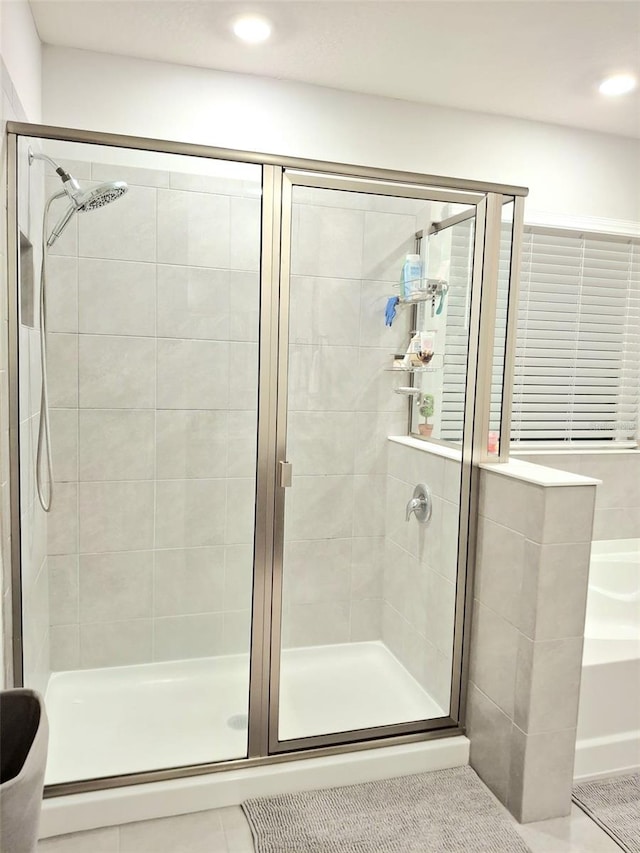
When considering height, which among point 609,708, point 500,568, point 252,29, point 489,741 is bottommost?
point 489,741

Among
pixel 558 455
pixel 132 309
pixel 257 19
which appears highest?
pixel 257 19

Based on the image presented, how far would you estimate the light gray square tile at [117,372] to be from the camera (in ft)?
6.98

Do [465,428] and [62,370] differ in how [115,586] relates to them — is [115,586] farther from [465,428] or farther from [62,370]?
[465,428]

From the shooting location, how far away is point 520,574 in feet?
A: 6.44

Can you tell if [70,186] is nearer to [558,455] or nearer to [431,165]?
[431,165]

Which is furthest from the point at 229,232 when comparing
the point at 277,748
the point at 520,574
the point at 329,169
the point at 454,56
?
the point at 277,748

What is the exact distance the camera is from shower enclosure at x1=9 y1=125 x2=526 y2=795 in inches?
78.5

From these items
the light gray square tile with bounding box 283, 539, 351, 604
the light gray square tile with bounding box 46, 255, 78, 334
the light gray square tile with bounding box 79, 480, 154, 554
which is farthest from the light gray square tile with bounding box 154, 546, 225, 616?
the light gray square tile with bounding box 46, 255, 78, 334

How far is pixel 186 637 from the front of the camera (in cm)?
231

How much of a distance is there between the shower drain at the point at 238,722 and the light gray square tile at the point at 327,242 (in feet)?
Result: 4.92

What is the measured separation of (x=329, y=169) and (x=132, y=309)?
813mm

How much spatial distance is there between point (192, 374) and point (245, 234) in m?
0.52

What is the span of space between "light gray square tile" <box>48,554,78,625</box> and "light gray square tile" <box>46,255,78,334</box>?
822 millimetres

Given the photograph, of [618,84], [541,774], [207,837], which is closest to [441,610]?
[541,774]
